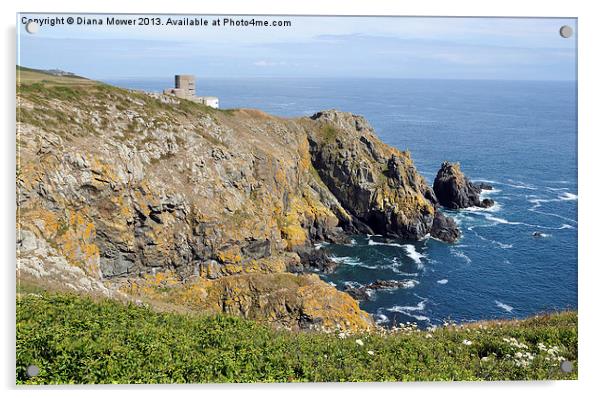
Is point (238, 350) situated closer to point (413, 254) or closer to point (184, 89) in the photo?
point (184, 89)

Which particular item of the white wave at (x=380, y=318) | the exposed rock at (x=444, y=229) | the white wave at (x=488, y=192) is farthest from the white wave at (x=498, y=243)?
the white wave at (x=380, y=318)

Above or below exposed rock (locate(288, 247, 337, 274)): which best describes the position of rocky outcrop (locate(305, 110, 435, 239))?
above

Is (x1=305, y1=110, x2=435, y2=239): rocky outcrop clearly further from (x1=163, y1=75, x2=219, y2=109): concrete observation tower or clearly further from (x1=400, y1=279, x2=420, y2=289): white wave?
(x1=163, y1=75, x2=219, y2=109): concrete observation tower

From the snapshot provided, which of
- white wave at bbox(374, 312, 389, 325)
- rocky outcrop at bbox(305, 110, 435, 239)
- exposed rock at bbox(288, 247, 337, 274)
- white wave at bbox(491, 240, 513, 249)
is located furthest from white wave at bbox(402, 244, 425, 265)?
white wave at bbox(374, 312, 389, 325)

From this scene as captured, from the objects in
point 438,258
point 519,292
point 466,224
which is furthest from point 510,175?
point 519,292

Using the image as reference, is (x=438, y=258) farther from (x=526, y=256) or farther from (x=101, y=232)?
(x=101, y=232)

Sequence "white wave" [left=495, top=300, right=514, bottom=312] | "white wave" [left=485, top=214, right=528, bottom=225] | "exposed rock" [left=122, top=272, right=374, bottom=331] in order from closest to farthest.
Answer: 1. "exposed rock" [left=122, top=272, right=374, bottom=331]
2. "white wave" [left=495, top=300, right=514, bottom=312]
3. "white wave" [left=485, top=214, right=528, bottom=225]
